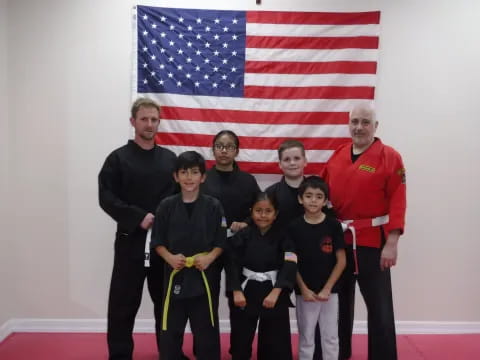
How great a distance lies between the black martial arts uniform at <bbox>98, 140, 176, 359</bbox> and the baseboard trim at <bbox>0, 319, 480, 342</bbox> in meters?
0.82

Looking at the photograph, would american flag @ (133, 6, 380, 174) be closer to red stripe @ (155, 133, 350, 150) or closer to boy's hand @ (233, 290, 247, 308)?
red stripe @ (155, 133, 350, 150)

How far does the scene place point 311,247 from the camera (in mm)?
2637

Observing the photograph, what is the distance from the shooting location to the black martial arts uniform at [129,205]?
9.13ft

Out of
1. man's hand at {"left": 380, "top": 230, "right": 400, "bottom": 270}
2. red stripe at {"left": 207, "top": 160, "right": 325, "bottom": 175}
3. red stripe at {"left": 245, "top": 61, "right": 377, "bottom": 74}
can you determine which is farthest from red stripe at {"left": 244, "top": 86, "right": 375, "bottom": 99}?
man's hand at {"left": 380, "top": 230, "right": 400, "bottom": 270}

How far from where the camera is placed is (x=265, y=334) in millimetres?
2721

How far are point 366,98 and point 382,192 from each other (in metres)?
1.15

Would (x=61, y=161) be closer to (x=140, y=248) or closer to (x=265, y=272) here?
(x=140, y=248)

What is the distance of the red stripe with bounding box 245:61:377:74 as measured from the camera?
11.6ft

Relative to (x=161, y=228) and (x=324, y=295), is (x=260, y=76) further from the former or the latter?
(x=324, y=295)

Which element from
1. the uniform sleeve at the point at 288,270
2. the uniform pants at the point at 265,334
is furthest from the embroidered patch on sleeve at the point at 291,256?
the uniform pants at the point at 265,334

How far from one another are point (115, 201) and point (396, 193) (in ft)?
5.76

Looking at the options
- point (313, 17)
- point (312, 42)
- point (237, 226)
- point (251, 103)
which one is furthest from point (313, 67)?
point (237, 226)

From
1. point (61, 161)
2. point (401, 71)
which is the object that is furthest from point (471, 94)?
point (61, 161)

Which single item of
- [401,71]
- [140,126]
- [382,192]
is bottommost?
[382,192]
